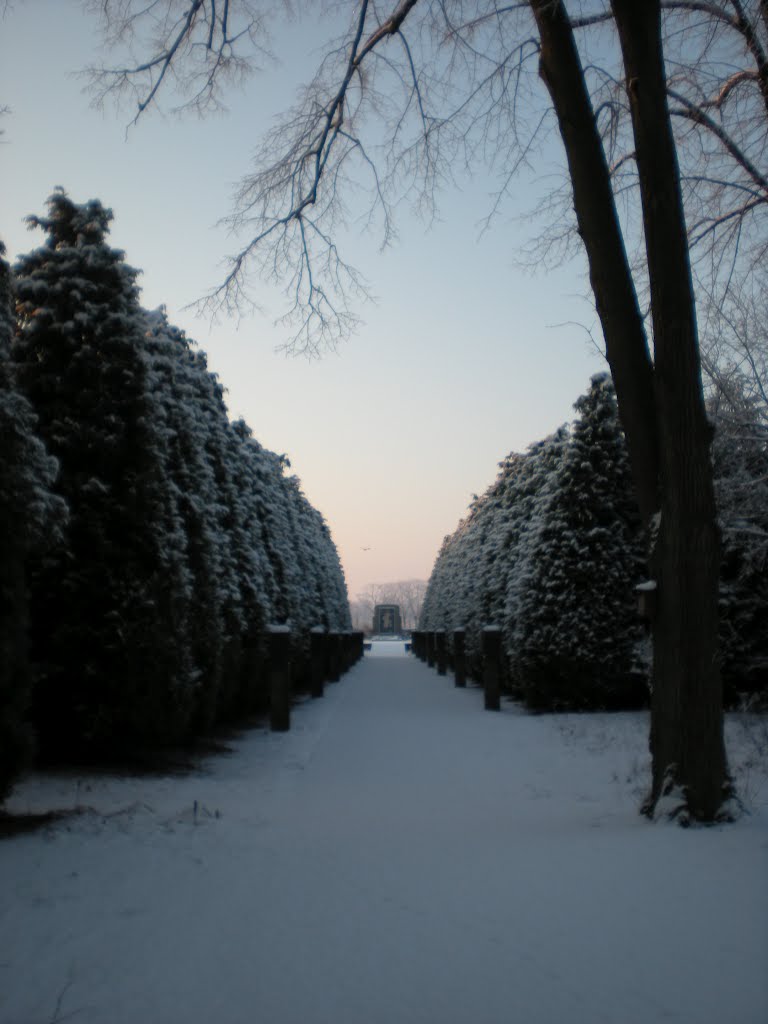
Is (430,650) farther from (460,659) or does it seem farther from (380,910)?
(380,910)

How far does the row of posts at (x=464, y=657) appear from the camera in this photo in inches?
513

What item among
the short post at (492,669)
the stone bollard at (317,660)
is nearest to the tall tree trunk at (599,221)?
the short post at (492,669)

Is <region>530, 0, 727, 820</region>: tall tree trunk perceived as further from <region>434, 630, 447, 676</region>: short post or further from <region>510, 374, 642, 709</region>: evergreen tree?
<region>434, 630, 447, 676</region>: short post

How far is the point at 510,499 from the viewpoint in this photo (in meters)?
19.4

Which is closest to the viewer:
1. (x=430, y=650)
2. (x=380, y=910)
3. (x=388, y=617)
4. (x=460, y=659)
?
(x=380, y=910)

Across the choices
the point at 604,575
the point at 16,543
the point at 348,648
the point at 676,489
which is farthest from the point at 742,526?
the point at 348,648

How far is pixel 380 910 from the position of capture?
351 cm

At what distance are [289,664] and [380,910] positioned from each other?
10.4 metres

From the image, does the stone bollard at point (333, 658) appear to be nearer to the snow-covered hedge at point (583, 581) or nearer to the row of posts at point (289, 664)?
the row of posts at point (289, 664)

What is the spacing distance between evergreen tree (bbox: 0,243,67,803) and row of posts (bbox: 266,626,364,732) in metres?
5.87

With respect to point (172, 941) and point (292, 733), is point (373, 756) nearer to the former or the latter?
point (292, 733)

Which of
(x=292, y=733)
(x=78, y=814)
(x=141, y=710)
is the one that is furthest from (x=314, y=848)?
(x=292, y=733)

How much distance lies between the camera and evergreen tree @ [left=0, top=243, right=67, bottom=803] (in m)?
4.69

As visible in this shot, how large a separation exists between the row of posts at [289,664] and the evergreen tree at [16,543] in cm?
587
